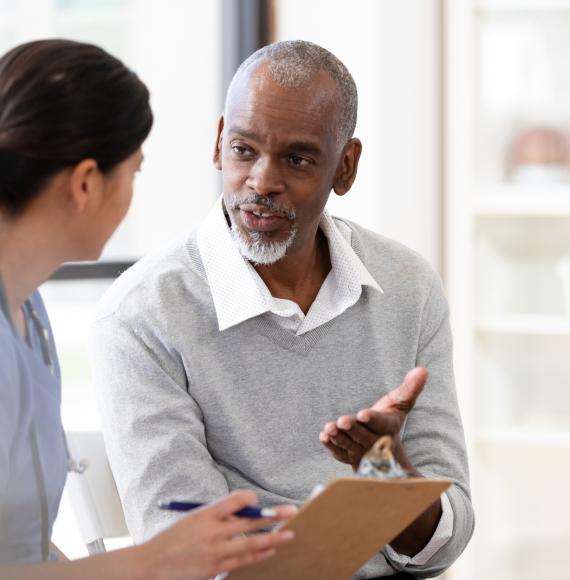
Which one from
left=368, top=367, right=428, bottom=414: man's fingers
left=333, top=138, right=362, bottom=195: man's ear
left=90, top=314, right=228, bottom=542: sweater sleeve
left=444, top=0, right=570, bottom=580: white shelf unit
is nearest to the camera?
left=368, top=367, right=428, bottom=414: man's fingers

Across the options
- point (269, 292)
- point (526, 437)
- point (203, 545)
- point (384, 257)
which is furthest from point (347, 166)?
point (526, 437)

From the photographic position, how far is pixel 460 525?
1.62 m

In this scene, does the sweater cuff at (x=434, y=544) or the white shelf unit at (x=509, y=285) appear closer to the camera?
the sweater cuff at (x=434, y=544)

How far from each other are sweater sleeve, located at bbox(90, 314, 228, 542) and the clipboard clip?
0.32 metres

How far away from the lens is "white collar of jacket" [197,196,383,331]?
159cm

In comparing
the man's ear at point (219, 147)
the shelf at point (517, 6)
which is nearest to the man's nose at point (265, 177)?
the man's ear at point (219, 147)

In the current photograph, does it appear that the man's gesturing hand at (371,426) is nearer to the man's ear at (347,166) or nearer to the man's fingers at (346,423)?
the man's fingers at (346,423)

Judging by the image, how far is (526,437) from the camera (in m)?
3.03

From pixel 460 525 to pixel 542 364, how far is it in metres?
1.55

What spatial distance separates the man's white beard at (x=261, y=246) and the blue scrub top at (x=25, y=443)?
41cm

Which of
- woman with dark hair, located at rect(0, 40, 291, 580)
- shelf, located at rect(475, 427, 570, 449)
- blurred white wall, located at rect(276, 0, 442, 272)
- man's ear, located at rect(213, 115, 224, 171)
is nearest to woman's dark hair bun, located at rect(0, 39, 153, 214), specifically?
woman with dark hair, located at rect(0, 40, 291, 580)

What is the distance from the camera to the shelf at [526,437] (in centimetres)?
300

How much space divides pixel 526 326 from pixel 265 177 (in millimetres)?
1662

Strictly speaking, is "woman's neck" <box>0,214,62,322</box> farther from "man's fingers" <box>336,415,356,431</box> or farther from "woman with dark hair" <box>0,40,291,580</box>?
"man's fingers" <box>336,415,356,431</box>
